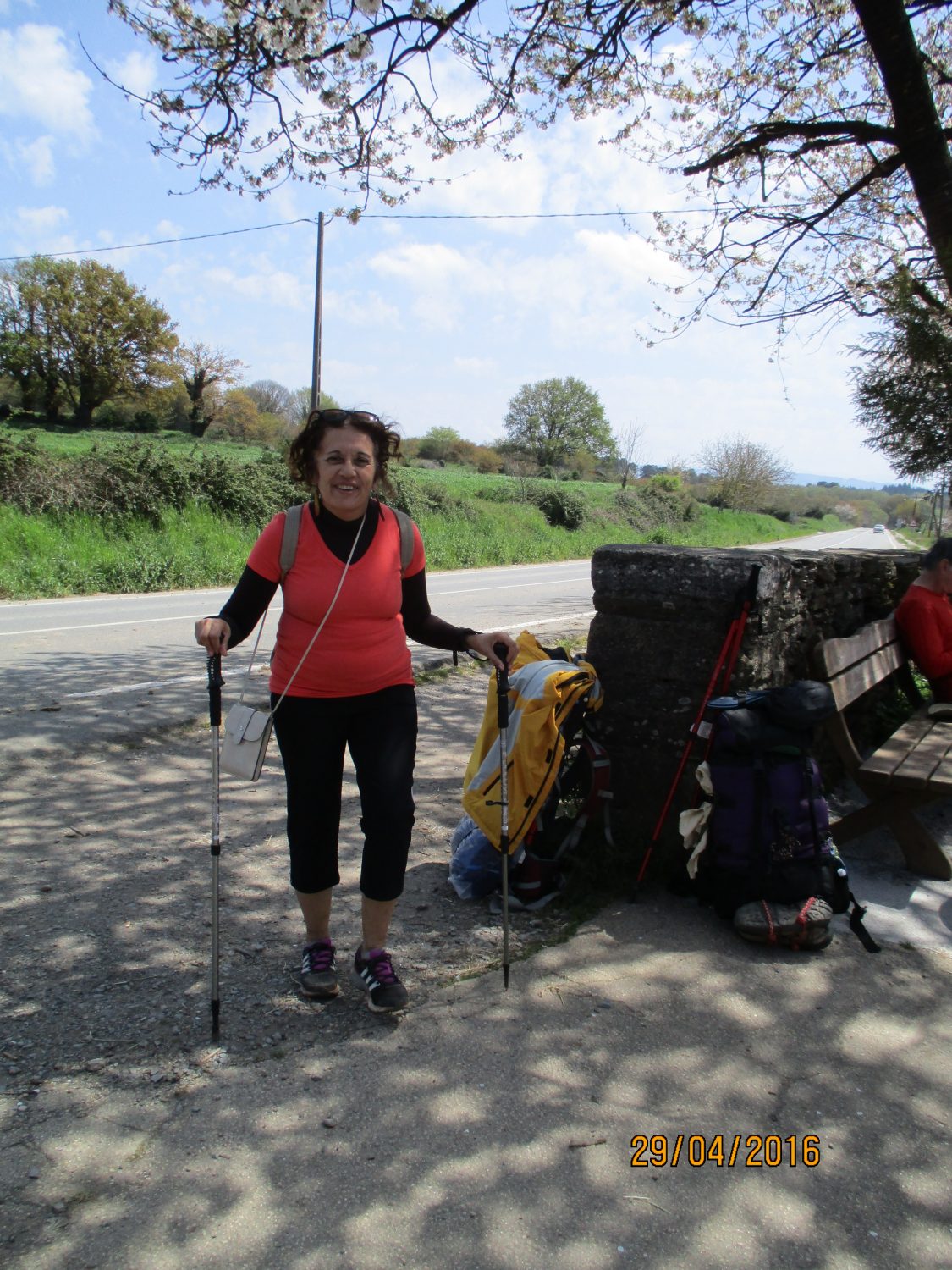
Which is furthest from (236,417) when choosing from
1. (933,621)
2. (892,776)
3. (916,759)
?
(892,776)

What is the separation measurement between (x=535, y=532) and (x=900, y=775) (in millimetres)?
27776

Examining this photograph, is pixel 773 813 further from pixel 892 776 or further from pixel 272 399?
pixel 272 399

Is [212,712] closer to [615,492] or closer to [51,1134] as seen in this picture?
[51,1134]

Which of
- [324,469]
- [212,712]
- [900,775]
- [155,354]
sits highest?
[155,354]

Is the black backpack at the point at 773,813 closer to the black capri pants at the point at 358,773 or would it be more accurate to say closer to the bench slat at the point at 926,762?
the bench slat at the point at 926,762

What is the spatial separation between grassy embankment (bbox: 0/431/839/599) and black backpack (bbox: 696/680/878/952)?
505 inches

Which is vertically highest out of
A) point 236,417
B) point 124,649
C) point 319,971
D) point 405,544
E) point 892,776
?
point 236,417

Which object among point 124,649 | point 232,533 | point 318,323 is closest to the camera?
point 124,649

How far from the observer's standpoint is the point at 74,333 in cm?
4041

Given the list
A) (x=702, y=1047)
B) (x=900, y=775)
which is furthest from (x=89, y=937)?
(x=900, y=775)

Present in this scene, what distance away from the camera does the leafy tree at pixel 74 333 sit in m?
39.8

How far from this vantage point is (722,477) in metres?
62.0
